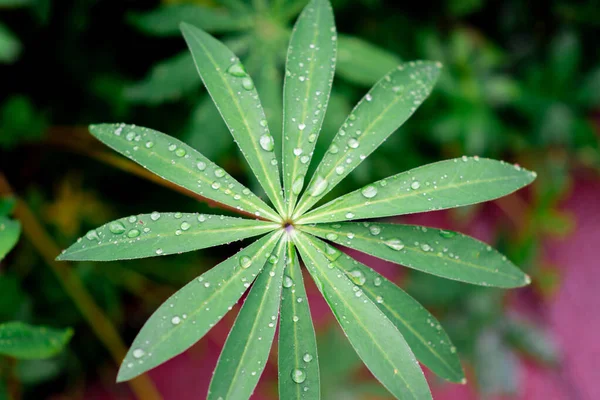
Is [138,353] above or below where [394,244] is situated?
below

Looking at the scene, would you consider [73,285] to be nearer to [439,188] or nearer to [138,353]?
[138,353]

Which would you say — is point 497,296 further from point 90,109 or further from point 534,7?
point 90,109

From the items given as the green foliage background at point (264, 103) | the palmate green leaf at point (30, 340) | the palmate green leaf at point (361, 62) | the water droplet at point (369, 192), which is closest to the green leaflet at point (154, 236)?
the water droplet at point (369, 192)

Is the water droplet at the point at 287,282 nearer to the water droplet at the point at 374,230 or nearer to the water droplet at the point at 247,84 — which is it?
the water droplet at the point at 374,230

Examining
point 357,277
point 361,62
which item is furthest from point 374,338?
point 361,62

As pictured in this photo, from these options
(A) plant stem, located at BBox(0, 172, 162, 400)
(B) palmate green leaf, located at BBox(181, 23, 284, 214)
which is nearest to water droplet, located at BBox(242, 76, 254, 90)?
(B) palmate green leaf, located at BBox(181, 23, 284, 214)

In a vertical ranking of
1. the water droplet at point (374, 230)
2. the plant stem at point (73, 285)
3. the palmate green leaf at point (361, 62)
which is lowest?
the plant stem at point (73, 285)

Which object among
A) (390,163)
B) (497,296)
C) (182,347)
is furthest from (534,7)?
(182,347)

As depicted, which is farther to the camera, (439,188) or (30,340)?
(30,340)

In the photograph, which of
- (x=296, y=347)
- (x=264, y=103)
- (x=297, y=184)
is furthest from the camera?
(x=264, y=103)
